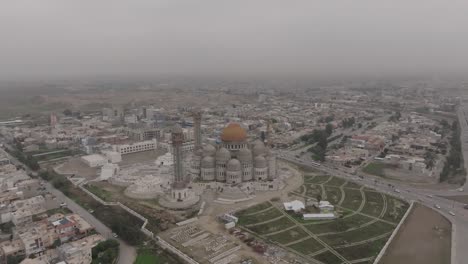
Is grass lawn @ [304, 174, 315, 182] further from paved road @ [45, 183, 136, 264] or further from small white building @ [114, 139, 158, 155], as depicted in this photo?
small white building @ [114, 139, 158, 155]

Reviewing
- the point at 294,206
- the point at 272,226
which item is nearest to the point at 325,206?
the point at 294,206

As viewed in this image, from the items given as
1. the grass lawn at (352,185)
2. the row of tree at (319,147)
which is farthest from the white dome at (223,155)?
the row of tree at (319,147)

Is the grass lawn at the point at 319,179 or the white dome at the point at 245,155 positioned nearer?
the white dome at the point at 245,155

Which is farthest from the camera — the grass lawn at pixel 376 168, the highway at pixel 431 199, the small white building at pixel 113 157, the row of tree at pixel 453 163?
the small white building at pixel 113 157

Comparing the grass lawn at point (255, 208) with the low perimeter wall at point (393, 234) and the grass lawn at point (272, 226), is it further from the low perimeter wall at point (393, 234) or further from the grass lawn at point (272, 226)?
the low perimeter wall at point (393, 234)

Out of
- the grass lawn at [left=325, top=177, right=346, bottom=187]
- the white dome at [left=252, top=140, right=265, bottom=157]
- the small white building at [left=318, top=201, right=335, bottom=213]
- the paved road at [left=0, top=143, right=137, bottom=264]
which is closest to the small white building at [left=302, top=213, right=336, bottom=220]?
the small white building at [left=318, top=201, right=335, bottom=213]

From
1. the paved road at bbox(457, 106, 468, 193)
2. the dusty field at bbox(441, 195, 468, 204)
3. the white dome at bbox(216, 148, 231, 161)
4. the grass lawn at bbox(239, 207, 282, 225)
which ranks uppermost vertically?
the white dome at bbox(216, 148, 231, 161)
